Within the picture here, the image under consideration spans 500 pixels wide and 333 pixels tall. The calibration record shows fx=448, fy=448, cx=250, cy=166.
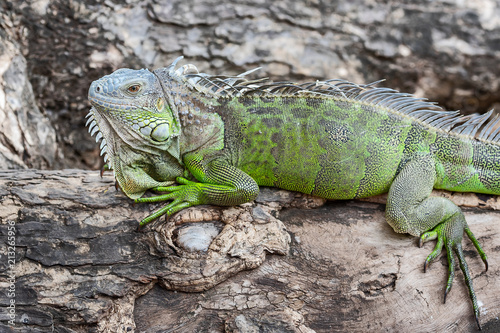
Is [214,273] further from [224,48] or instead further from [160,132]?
[224,48]

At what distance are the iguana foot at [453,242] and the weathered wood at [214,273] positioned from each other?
9 centimetres

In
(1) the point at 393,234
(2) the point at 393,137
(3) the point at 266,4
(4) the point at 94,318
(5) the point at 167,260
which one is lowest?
(4) the point at 94,318

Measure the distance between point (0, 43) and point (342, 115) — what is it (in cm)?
463

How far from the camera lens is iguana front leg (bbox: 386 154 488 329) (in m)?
4.16

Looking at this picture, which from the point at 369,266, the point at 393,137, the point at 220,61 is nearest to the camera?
the point at 369,266

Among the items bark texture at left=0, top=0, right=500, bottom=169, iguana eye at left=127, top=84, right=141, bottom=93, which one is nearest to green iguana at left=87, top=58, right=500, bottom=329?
iguana eye at left=127, top=84, right=141, bottom=93

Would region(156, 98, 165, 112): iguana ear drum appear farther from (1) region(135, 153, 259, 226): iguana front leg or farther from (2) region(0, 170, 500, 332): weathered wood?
(2) region(0, 170, 500, 332): weathered wood

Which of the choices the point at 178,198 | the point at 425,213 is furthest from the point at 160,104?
the point at 425,213

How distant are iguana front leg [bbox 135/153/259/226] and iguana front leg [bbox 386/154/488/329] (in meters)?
1.36

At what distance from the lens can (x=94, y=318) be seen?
3578 millimetres

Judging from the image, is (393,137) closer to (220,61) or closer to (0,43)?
(220,61)

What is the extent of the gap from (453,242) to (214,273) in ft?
7.31

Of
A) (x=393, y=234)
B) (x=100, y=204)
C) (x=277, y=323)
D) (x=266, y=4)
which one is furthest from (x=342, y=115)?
(x=266, y=4)

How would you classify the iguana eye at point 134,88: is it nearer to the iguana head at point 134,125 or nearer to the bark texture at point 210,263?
the iguana head at point 134,125
